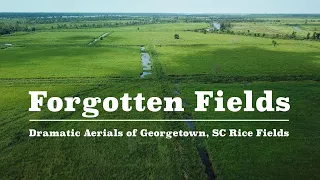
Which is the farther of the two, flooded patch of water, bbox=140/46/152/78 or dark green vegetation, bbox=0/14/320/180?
flooded patch of water, bbox=140/46/152/78

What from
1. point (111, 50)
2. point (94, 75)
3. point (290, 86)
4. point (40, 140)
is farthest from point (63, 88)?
point (111, 50)

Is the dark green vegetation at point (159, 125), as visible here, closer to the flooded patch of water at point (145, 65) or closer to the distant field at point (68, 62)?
the distant field at point (68, 62)

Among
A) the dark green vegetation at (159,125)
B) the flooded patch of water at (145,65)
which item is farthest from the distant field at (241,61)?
the flooded patch of water at (145,65)

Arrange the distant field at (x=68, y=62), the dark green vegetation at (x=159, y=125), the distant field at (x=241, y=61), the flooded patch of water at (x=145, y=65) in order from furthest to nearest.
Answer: the distant field at (x=241, y=61) → the flooded patch of water at (x=145, y=65) → the distant field at (x=68, y=62) → the dark green vegetation at (x=159, y=125)

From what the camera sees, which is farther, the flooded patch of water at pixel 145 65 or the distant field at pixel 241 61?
the distant field at pixel 241 61

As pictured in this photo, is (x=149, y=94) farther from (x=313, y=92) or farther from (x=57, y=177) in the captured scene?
(x=313, y=92)

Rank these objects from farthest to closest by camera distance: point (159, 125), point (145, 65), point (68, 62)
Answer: point (68, 62) < point (145, 65) < point (159, 125)

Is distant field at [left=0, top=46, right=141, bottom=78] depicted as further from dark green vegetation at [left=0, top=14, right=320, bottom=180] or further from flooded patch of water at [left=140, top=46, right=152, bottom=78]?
flooded patch of water at [left=140, top=46, right=152, bottom=78]

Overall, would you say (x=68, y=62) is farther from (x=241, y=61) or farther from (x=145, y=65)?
(x=241, y=61)

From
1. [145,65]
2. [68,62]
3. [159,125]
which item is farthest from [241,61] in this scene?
[159,125]

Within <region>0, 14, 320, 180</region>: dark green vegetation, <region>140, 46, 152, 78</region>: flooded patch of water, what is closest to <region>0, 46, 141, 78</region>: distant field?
<region>0, 14, 320, 180</region>: dark green vegetation

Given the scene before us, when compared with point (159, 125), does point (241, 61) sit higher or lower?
higher
